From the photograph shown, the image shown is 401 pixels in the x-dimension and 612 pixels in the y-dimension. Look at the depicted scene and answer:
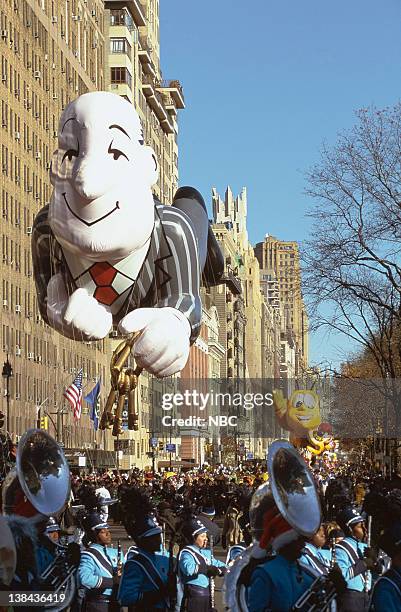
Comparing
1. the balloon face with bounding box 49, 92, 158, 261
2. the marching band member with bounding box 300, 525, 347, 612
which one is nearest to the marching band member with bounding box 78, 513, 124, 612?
the marching band member with bounding box 300, 525, 347, 612

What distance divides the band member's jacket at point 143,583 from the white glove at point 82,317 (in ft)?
6.56

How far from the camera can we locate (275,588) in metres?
8.57

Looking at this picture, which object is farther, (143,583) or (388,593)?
(143,583)

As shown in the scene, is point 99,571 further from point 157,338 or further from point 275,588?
point 275,588

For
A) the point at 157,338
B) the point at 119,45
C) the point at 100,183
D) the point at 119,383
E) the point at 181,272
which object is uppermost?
the point at 119,45

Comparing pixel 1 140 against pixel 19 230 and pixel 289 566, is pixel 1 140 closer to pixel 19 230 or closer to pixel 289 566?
pixel 19 230

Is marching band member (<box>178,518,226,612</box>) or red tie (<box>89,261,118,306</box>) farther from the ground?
red tie (<box>89,261,118,306</box>)

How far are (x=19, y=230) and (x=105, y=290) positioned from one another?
55.0 metres

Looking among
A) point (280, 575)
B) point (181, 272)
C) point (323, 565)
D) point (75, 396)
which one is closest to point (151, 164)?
point (181, 272)

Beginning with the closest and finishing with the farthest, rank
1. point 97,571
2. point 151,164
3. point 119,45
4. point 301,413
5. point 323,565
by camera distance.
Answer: point 323,565
point 151,164
point 97,571
point 301,413
point 119,45

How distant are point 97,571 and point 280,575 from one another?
405cm

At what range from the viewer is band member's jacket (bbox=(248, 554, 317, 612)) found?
8555 mm

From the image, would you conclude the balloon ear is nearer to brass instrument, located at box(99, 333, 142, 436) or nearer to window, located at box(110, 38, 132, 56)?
brass instrument, located at box(99, 333, 142, 436)

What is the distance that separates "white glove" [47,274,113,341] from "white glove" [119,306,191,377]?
17cm
